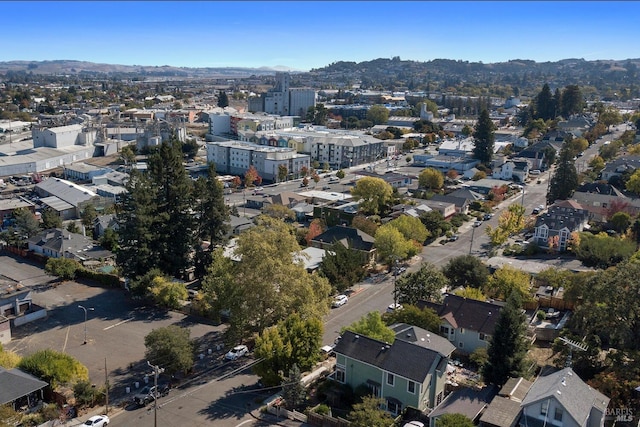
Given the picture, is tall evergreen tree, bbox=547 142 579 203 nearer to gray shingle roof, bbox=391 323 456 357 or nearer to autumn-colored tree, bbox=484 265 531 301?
autumn-colored tree, bbox=484 265 531 301

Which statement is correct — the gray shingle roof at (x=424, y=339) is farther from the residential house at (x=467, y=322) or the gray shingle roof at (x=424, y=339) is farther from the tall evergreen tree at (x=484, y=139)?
the tall evergreen tree at (x=484, y=139)

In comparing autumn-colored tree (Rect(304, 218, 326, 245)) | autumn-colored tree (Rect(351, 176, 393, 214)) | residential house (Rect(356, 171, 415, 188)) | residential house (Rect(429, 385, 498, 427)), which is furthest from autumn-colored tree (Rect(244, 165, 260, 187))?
residential house (Rect(429, 385, 498, 427))

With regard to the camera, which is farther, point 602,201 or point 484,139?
point 484,139

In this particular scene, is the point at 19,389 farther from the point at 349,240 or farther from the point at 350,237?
the point at 350,237

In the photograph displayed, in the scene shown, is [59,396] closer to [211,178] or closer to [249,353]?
[249,353]

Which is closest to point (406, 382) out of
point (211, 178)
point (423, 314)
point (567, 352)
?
point (423, 314)

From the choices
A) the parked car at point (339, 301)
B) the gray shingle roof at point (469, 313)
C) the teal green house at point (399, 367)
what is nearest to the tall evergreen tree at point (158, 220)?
the parked car at point (339, 301)

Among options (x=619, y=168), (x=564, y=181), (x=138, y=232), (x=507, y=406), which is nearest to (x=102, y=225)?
(x=138, y=232)
